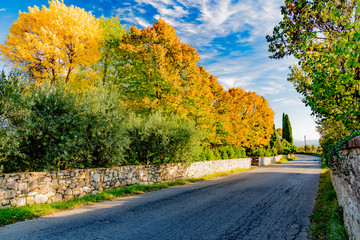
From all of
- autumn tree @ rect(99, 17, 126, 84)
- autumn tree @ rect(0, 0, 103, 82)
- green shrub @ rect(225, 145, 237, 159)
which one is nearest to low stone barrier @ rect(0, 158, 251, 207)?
autumn tree @ rect(0, 0, 103, 82)

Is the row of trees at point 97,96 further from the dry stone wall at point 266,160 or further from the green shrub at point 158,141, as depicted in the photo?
the dry stone wall at point 266,160

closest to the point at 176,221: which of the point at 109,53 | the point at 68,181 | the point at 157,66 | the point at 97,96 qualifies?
the point at 68,181

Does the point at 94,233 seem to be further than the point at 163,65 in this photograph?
No

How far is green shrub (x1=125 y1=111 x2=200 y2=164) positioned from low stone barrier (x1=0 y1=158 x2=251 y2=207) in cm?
99

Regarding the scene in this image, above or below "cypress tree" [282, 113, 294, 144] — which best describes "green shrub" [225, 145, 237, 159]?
below

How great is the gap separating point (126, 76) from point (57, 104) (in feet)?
37.4

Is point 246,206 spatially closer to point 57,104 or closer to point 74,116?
point 74,116

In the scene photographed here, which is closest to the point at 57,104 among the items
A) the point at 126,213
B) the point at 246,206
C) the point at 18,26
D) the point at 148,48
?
the point at 126,213

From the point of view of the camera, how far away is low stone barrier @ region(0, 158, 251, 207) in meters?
6.87

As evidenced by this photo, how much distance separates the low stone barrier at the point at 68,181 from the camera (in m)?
6.87

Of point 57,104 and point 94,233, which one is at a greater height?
point 57,104

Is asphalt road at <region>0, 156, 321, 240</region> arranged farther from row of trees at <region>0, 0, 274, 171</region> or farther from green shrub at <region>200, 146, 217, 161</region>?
green shrub at <region>200, 146, 217, 161</region>

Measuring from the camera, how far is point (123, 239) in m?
4.89

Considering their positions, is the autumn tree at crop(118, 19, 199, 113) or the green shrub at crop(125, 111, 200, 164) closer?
the green shrub at crop(125, 111, 200, 164)
